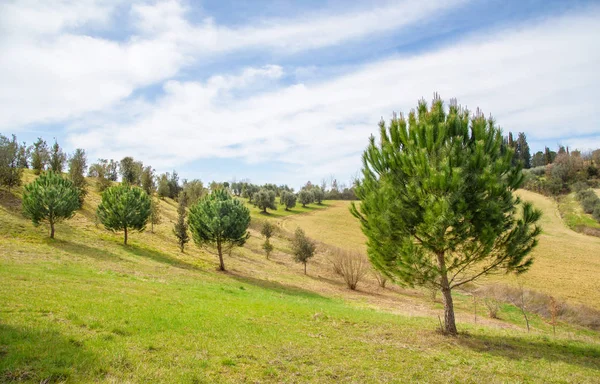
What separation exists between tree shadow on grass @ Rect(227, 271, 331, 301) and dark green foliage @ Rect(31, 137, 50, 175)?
54.1m

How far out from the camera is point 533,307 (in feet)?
99.5

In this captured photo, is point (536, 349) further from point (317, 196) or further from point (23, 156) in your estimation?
point (317, 196)

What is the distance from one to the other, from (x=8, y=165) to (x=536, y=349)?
6102 centimetres

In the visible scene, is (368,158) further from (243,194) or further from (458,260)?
(243,194)

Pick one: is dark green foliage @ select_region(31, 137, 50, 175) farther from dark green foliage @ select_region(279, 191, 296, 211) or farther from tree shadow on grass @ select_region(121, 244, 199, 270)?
dark green foliage @ select_region(279, 191, 296, 211)

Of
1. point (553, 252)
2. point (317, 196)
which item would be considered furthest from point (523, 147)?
point (553, 252)

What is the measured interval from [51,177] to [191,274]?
20981 mm

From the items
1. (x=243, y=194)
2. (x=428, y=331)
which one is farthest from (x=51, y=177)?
(x=243, y=194)

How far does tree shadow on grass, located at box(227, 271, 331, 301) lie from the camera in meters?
28.5

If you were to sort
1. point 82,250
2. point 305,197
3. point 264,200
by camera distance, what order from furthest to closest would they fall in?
point 305,197 < point 264,200 < point 82,250

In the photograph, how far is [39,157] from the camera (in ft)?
210

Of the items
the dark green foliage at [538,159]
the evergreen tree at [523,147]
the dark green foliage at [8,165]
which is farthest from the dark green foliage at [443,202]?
the dark green foliage at [538,159]

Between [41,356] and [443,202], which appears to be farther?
[443,202]

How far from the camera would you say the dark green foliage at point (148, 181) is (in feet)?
242
